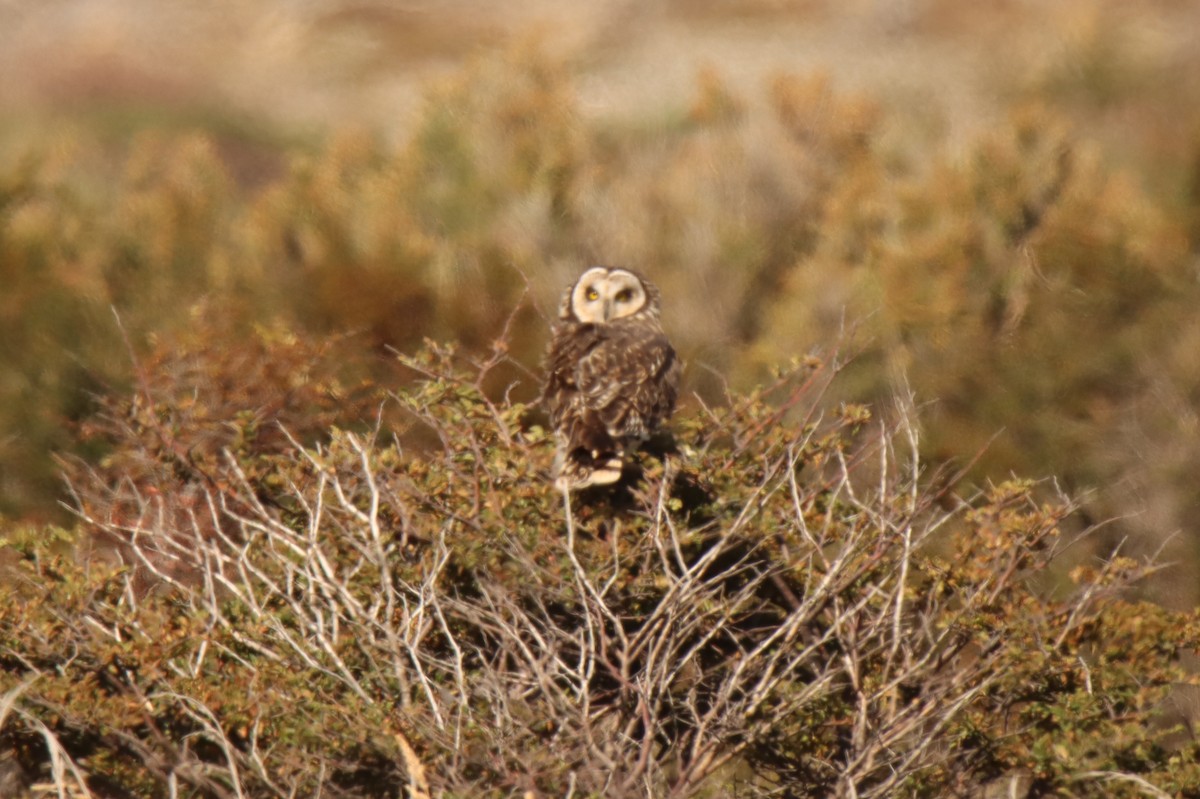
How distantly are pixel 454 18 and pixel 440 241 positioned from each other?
3107cm

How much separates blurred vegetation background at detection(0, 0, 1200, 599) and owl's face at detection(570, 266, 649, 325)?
38cm

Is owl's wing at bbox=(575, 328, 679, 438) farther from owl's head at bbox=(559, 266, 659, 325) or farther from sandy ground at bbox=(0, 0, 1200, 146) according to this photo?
sandy ground at bbox=(0, 0, 1200, 146)

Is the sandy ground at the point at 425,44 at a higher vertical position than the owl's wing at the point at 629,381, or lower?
lower

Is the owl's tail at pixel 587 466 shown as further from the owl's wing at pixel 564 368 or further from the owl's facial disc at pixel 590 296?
the owl's facial disc at pixel 590 296

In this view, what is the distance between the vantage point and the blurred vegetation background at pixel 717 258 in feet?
23.2

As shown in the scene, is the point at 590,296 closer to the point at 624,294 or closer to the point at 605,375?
the point at 624,294

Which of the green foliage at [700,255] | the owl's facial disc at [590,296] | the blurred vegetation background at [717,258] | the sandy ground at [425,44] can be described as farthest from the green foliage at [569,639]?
the sandy ground at [425,44]

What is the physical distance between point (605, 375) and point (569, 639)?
165 centimetres

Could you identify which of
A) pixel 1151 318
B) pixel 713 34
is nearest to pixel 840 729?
pixel 1151 318

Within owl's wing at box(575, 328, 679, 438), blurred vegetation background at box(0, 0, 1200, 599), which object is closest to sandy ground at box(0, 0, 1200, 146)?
blurred vegetation background at box(0, 0, 1200, 599)

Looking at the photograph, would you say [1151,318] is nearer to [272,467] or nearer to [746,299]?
[746,299]

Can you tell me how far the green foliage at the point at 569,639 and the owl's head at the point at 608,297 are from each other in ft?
5.10

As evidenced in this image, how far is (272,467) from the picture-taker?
4.60m

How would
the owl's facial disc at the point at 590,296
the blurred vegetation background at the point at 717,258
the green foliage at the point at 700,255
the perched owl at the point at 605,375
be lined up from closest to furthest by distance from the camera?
the perched owl at the point at 605,375
the owl's facial disc at the point at 590,296
the blurred vegetation background at the point at 717,258
the green foliage at the point at 700,255
